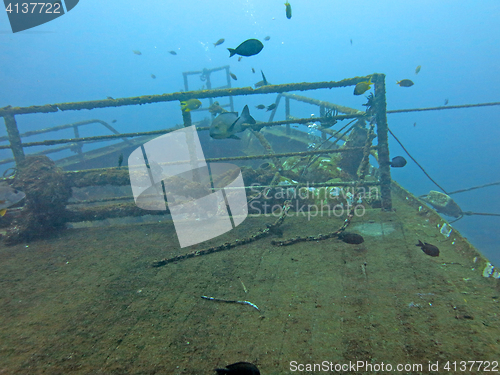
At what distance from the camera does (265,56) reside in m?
182

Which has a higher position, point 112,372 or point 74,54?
point 74,54

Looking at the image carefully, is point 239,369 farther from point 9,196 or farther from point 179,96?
point 9,196

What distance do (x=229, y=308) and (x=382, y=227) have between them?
7.20ft

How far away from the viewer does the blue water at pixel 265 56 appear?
5148 inches

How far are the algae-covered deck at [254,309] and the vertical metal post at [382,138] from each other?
696mm

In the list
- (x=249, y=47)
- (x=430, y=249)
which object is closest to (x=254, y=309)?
(x=430, y=249)

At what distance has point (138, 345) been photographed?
1602mm

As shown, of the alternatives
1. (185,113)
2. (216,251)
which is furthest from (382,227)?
(185,113)

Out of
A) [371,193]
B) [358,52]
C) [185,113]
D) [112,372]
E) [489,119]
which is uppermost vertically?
[358,52]

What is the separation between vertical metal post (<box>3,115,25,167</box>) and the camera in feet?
12.0

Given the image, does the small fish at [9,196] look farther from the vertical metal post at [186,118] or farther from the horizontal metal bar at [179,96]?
the vertical metal post at [186,118]

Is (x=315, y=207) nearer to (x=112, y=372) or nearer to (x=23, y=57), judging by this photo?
(x=112, y=372)

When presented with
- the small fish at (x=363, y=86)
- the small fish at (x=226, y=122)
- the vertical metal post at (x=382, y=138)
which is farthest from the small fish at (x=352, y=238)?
the small fish at (x=363, y=86)

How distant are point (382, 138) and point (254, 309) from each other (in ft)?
9.77
